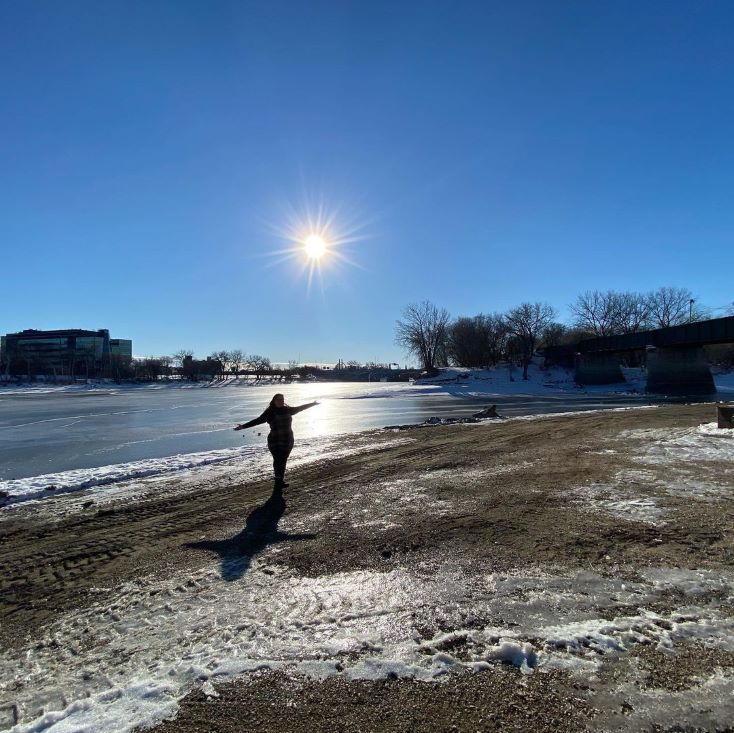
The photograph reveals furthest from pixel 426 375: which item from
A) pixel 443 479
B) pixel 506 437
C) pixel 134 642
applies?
pixel 134 642

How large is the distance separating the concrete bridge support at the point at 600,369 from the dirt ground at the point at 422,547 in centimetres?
5747

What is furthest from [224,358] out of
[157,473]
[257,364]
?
[157,473]

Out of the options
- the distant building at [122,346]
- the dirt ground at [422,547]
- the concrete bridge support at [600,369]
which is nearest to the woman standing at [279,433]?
the dirt ground at [422,547]

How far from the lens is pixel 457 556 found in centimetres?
511

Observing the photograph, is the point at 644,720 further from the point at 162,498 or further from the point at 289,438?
the point at 162,498

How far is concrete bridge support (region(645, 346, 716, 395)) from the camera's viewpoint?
168ft

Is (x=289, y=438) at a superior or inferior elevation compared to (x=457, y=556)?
superior

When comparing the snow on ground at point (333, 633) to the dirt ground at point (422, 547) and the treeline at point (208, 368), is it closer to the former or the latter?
the dirt ground at point (422, 547)

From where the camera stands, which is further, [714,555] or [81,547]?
[81,547]

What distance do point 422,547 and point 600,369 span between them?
6701 cm

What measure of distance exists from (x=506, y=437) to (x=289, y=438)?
28.2ft

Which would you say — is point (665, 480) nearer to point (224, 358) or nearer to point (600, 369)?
point (600, 369)

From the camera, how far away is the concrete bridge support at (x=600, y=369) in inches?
2506

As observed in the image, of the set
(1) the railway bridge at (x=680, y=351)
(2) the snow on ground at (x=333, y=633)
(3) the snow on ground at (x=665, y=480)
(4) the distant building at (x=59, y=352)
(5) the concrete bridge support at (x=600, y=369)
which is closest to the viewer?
(2) the snow on ground at (x=333, y=633)
